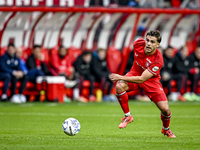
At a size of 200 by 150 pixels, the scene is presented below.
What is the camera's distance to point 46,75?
Answer: 1310 cm

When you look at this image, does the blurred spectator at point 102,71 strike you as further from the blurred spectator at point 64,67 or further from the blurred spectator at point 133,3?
the blurred spectator at point 133,3

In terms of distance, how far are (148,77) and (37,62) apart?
7.03 m

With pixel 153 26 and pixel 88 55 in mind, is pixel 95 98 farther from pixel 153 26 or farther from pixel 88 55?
Answer: pixel 153 26

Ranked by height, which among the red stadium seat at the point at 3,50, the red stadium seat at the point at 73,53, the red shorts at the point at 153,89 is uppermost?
the red shorts at the point at 153,89

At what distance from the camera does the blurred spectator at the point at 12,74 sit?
40.5ft

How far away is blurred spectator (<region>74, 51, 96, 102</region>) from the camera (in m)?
13.4

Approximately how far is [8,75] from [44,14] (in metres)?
2.24

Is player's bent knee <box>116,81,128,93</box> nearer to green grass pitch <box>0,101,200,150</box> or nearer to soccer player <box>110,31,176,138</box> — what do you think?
soccer player <box>110,31,176,138</box>

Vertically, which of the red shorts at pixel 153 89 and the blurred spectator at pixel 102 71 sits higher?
the red shorts at pixel 153 89

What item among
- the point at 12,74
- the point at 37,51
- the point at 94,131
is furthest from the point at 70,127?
the point at 37,51

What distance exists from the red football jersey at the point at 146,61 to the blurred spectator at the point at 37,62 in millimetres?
6279

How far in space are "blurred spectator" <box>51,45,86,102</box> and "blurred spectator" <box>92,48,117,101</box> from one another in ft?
2.27

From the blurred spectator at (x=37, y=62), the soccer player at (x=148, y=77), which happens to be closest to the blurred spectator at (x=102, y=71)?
the blurred spectator at (x=37, y=62)

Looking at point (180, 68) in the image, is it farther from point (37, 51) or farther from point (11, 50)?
point (11, 50)
